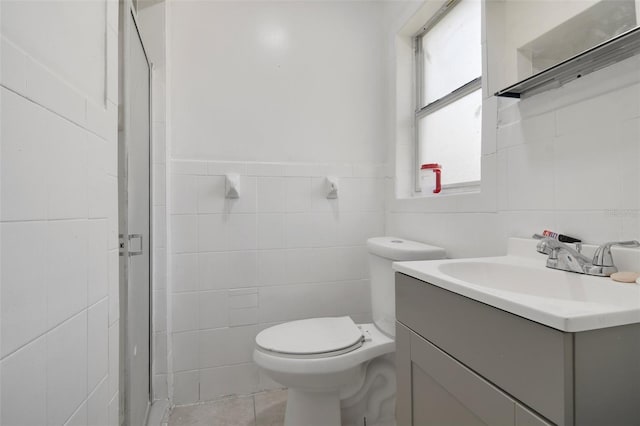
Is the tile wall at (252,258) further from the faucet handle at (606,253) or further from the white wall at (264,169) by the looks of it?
the faucet handle at (606,253)

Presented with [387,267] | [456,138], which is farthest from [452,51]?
[387,267]

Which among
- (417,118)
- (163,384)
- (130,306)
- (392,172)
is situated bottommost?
(163,384)

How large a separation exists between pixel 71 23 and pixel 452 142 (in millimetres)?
1485

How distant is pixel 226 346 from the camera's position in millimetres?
1583

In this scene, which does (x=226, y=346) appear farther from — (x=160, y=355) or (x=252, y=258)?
(x=252, y=258)

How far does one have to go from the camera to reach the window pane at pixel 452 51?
1.36 meters

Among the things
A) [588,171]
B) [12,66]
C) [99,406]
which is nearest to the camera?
[12,66]

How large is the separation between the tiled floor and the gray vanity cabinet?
0.88 meters

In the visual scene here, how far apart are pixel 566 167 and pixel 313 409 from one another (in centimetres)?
122

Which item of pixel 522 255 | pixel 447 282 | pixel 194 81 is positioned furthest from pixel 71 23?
pixel 522 255

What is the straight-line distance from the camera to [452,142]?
4.98 feet

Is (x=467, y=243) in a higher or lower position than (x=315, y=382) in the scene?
higher

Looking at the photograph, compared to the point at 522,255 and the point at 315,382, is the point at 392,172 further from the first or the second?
the point at 315,382

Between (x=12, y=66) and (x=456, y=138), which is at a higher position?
(x=456, y=138)
